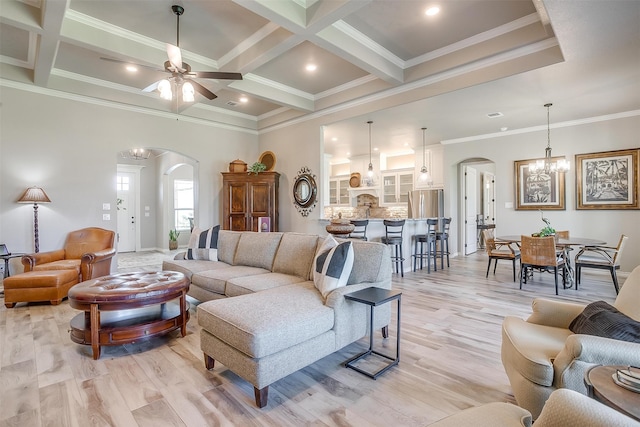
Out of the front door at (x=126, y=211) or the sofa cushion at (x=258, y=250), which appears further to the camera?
the front door at (x=126, y=211)

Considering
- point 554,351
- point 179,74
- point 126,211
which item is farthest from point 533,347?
point 126,211

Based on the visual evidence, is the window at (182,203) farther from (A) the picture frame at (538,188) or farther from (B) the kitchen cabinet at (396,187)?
(A) the picture frame at (538,188)

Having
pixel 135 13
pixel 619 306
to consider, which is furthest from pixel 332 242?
pixel 135 13

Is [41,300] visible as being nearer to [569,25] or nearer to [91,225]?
[91,225]

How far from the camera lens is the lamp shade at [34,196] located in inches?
172

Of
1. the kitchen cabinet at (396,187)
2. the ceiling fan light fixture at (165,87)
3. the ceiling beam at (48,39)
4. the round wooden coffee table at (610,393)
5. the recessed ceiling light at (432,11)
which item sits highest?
the recessed ceiling light at (432,11)

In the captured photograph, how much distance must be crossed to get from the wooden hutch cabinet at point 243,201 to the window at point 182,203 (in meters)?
4.02

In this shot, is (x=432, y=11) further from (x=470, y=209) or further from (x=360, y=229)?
(x=470, y=209)

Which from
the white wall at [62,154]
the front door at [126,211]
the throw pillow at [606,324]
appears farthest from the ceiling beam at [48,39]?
the front door at [126,211]

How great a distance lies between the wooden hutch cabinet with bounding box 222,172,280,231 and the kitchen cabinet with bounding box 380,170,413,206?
408 centimetres

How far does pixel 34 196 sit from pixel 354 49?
4.84 meters

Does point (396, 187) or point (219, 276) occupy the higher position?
point (396, 187)

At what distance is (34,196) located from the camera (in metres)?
4.43

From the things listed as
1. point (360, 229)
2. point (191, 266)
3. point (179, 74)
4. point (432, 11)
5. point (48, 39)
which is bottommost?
point (191, 266)
